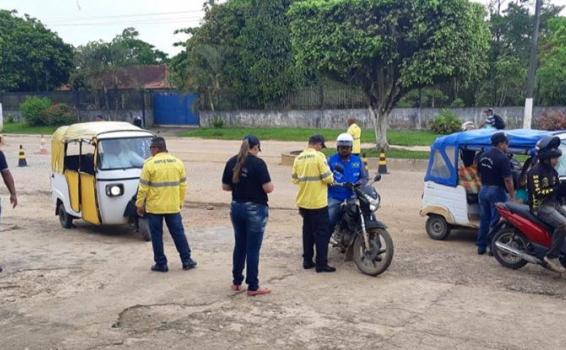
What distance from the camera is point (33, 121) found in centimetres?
4156

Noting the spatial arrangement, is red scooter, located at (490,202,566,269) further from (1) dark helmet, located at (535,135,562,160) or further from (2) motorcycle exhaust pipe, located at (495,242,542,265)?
(1) dark helmet, located at (535,135,562,160)

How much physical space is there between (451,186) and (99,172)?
537cm

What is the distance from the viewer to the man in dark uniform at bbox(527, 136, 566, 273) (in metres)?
7.32

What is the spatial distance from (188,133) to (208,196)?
22.4 metres

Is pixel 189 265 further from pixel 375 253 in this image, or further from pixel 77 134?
pixel 77 134

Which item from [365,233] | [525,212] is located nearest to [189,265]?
[365,233]

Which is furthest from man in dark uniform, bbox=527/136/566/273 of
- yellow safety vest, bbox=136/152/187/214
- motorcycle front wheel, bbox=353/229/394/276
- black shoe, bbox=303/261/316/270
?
yellow safety vest, bbox=136/152/187/214

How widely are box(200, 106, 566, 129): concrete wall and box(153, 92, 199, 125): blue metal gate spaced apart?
1.15m

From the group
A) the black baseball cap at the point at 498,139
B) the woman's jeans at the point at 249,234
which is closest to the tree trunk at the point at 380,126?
the black baseball cap at the point at 498,139

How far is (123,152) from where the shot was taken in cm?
1077

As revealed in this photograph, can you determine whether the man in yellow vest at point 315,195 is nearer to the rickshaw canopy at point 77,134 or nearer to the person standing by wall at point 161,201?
the person standing by wall at point 161,201

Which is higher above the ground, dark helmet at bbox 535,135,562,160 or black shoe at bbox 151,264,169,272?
dark helmet at bbox 535,135,562,160

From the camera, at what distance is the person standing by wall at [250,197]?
272 inches

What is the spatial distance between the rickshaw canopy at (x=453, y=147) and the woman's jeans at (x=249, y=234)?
369cm
